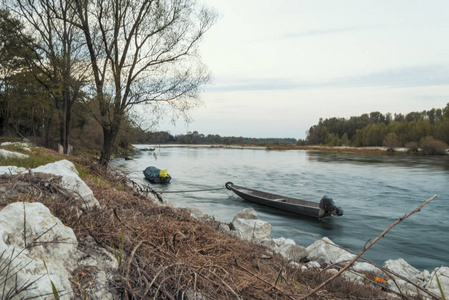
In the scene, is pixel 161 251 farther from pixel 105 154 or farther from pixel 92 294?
pixel 105 154

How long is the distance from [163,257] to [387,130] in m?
125

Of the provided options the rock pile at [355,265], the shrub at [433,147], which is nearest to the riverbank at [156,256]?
the rock pile at [355,265]

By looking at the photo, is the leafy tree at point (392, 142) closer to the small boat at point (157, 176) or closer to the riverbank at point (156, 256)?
the small boat at point (157, 176)

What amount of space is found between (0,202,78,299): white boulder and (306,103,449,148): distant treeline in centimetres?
9472

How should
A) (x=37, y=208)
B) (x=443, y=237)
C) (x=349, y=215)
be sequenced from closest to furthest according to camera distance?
(x=37, y=208), (x=443, y=237), (x=349, y=215)

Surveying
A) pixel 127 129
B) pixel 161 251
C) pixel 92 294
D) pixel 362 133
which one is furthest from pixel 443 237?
pixel 362 133

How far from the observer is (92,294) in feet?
7.59

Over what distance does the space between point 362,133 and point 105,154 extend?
12113 centimetres

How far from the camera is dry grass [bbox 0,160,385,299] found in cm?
259

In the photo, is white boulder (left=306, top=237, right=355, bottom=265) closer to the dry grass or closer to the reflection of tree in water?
the dry grass

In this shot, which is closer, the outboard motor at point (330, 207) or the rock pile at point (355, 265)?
the rock pile at point (355, 265)

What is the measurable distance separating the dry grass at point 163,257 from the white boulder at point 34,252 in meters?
0.18

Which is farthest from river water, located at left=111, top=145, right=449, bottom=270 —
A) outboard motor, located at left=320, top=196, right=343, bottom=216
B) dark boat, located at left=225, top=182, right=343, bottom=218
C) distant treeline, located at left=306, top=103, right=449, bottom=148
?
distant treeline, located at left=306, top=103, right=449, bottom=148

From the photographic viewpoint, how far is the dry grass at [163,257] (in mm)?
2586
